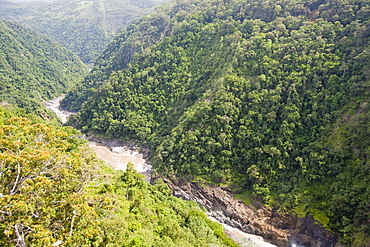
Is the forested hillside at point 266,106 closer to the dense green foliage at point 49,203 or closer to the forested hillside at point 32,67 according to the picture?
the forested hillside at point 32,67

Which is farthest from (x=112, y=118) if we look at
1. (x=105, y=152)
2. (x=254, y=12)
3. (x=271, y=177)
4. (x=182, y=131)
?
(x=254, y=12)

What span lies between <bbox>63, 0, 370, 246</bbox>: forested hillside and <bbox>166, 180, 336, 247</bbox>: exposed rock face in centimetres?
217

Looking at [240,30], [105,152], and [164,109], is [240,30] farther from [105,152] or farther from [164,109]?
[105,152]

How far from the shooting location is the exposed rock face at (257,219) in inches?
2050

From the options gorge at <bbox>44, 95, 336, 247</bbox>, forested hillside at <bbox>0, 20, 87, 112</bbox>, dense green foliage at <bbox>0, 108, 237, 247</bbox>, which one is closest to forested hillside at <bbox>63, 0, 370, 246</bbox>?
gorge at <bbox>44, 95, 336, 247</bbox>

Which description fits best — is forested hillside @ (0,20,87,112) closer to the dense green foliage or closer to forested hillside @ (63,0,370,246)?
forested hillside @ (63,0,370,246)

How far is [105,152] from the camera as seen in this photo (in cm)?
8538

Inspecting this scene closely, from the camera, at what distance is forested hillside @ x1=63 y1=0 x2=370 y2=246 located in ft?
179

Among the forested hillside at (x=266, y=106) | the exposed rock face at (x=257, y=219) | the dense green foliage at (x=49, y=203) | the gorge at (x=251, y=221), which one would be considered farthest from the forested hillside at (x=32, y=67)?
the dense green foliage at (x=49, y=203)

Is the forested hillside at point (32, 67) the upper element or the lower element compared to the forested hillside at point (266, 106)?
lower

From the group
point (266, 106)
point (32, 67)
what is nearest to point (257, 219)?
point (266, 106)

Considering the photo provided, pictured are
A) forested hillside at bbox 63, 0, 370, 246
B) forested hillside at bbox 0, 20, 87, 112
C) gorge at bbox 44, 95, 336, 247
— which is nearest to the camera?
gorge at bbox 44, 95, 336, 247

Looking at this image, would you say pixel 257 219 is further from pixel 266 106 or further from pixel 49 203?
pixel 49 203

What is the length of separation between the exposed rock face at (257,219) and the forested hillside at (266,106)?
7.11 feet
